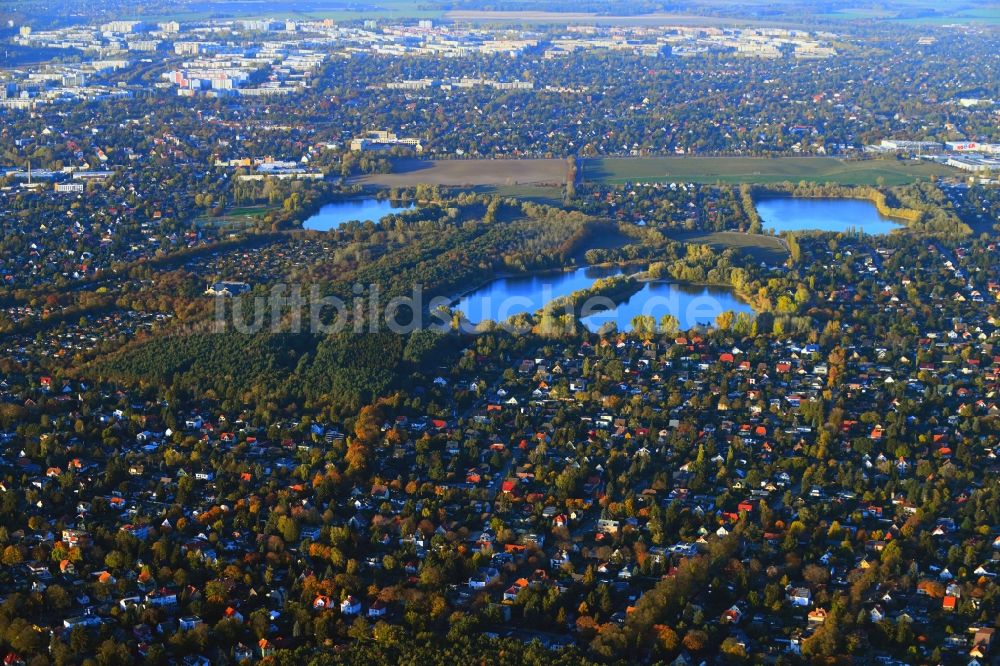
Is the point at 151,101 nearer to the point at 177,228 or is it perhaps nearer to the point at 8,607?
the point at 177,228

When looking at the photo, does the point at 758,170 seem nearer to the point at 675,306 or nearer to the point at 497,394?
the point at 675,306

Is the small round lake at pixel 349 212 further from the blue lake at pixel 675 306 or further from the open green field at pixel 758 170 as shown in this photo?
the blue lake at pixel 675 306

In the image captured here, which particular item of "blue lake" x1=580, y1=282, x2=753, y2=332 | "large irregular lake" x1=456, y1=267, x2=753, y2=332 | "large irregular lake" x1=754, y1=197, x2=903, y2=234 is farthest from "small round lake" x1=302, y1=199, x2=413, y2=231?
"large irregular lake" x1=754, y1=197, x2=903, y2=234

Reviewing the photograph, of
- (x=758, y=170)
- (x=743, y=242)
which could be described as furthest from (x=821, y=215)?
(x=758, y=170)

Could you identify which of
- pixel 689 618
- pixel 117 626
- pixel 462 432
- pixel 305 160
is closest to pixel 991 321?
pixel 462 432

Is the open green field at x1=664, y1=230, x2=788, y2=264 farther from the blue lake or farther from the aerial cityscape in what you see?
the blue lake
